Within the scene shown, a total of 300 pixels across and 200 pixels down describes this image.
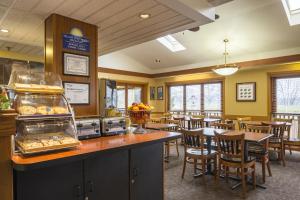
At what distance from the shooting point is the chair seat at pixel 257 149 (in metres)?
3.49

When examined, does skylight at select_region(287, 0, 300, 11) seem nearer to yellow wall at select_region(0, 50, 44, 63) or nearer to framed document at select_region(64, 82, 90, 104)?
framed document at select_region(64, 82, 90, 104)

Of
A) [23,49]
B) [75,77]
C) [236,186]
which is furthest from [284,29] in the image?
[23,49]

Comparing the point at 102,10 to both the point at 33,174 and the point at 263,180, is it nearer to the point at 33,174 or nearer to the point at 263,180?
the point at 33,174

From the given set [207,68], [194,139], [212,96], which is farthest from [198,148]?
[212,96]

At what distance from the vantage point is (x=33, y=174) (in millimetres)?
1390

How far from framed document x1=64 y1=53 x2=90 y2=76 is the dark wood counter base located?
3.12ft

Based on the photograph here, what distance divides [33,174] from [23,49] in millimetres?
3186

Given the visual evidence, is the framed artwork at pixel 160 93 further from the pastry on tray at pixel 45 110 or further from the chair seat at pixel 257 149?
the pastry on tray at pixel 45 110

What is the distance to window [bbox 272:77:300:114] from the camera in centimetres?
580

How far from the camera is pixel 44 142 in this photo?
1510mm

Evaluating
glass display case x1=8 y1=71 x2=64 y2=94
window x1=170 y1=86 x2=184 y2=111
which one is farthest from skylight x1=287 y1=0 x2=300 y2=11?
glass display case x1=8 y1=71 x2=64 y2=94

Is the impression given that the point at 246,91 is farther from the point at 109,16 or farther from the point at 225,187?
the point at 109,16

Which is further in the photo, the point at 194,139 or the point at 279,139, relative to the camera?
the point at 279,139

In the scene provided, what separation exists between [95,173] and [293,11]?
16.4ft
